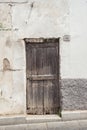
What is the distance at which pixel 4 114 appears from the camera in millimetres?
8180

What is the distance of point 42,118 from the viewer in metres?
8.16

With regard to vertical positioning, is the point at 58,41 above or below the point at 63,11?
below

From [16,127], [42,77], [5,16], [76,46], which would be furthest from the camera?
[42,77]

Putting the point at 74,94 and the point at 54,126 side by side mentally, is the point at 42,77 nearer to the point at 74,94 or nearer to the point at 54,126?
the point at 74,94

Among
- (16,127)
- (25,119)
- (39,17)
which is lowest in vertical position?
(16,127)

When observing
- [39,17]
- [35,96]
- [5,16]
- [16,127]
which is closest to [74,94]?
[35,96]

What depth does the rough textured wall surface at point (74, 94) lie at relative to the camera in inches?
325

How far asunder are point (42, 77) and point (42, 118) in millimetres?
967

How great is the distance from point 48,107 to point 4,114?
107 cm

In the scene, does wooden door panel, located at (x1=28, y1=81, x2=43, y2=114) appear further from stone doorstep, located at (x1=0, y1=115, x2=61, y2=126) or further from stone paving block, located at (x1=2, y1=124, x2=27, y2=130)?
stone paving block, located at (x1=2, y1=124, x2=27, y2=130)

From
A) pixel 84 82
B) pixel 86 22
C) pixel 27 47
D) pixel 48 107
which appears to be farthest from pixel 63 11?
pixel 48 107

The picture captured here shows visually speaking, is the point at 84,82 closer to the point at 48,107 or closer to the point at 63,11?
the point at 48,107

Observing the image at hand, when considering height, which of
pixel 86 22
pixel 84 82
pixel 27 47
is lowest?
pixel 84 82

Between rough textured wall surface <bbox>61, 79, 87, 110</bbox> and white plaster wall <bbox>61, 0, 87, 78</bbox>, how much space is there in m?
0.15
